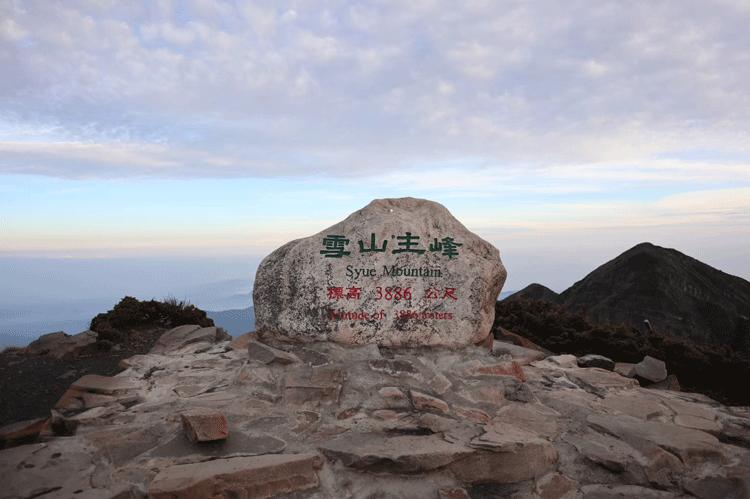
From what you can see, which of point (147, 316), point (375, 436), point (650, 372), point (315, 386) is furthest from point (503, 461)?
point (147, 316)

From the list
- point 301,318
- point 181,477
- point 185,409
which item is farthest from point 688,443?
point 185,409

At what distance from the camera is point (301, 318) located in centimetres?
643

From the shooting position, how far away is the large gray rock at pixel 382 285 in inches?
252

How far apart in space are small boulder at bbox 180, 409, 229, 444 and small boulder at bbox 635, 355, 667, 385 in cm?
621

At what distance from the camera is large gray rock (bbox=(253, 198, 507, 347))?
21.0 ft

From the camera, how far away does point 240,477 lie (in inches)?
166

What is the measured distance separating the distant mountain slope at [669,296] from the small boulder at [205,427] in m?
10.7

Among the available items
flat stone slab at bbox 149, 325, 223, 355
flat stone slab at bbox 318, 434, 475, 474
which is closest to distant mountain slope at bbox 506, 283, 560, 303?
flat stone slab at bbox 149, 325, 223, 355

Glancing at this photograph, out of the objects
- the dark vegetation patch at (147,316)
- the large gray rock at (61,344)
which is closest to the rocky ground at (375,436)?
the large gray rock at (61,344)

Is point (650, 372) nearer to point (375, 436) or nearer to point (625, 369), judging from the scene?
point (625, 369)

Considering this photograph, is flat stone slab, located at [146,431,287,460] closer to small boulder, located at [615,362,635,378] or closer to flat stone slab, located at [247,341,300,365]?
flat stone slab, located at [247,341,300,365]

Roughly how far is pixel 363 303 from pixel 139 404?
9.32ft

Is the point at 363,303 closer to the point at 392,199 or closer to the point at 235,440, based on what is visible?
the point at 392,199

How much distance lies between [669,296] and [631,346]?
20.4 ft
